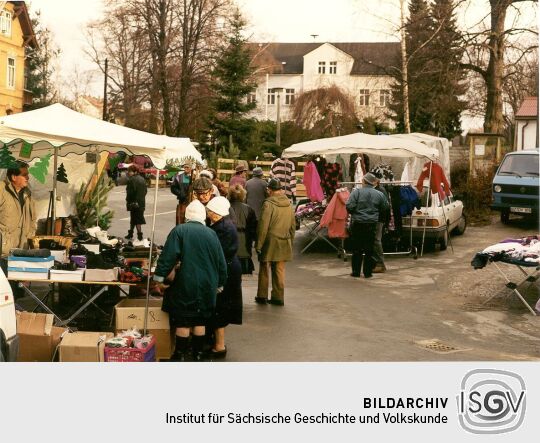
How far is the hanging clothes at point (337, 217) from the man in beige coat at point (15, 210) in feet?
23.9

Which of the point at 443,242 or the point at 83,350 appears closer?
the point at 83,350

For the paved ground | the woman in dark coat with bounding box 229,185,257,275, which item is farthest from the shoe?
the woman in dark coat with bounding box 229,185,257,275

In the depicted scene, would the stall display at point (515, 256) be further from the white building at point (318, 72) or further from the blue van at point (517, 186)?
the white building at point (318, 72)

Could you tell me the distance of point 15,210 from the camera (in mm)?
9500

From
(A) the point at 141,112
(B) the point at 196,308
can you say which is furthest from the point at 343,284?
(A) the point at 141,112

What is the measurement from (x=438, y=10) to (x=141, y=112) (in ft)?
103

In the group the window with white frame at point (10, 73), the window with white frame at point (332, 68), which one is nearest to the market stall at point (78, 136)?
the window with white frame at point (10, 73)

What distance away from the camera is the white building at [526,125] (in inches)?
1156

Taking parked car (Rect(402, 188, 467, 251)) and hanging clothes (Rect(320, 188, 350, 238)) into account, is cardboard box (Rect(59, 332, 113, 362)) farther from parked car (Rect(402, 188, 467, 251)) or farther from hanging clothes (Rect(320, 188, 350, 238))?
parked car (Rect(402, 188, 467, 251))

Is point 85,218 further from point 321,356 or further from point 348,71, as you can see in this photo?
point 348,71

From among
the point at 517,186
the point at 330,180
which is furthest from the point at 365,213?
the point at 517,186

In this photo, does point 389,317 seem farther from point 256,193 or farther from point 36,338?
point 256,193

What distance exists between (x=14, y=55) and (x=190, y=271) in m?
42.8

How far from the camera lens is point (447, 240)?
17.6 meters
